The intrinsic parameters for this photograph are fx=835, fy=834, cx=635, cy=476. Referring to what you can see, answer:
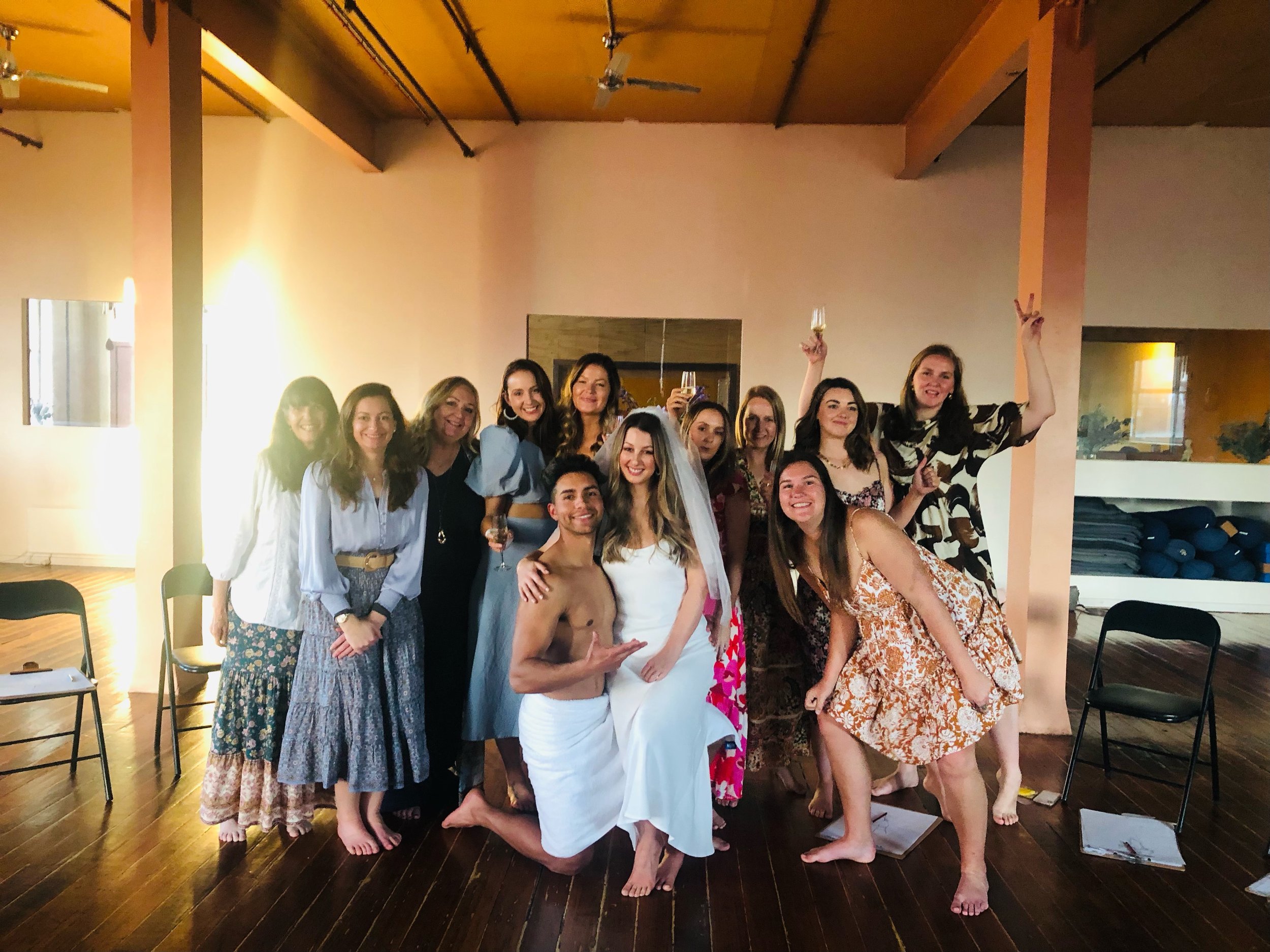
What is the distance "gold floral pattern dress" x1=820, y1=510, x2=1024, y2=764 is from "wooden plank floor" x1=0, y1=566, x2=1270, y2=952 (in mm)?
546

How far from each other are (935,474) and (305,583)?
2414mm

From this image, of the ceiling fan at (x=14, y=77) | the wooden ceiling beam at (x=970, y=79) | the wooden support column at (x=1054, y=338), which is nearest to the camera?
the wooden support column at (x=1054, y=338)

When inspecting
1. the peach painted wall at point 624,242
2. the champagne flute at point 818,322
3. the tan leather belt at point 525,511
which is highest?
the peach painted wall at point 624,242

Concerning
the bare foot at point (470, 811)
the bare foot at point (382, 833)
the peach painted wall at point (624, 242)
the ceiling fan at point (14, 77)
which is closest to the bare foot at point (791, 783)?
the bare foot at point (470, 811)

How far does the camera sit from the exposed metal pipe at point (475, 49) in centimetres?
541

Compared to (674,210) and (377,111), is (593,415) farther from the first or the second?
(377,111)

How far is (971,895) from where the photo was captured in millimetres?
2664

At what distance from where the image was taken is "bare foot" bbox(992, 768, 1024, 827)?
331cm

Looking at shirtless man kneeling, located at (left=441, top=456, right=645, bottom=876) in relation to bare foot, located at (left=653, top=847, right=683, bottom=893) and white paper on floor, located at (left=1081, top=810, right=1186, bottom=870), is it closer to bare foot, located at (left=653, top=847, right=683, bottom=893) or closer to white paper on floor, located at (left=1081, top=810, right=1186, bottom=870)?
bare foot, located at (left=653, top=847, right=683, bottom=893)

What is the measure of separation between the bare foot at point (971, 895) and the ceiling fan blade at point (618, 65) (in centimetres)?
469

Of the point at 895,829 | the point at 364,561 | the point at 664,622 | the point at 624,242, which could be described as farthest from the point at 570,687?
the point at 624,242

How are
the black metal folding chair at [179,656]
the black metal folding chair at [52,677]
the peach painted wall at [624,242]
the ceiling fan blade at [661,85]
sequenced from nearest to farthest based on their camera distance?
the black metal folding chair at [52,677] → the black metal folding chair at [179,656] → the ceiling fan blade at [661,85] → the peach painted wall at [624,242]

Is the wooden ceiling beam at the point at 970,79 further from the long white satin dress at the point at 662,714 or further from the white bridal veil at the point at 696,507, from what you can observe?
the long white satin dress at the point at 662,714

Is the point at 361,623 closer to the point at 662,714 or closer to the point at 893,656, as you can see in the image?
the point at 662,714
